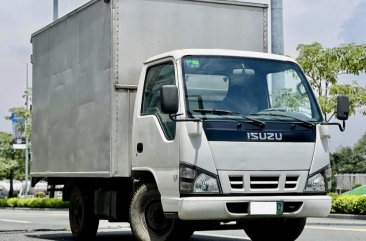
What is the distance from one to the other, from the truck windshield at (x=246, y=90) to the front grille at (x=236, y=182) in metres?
0.66

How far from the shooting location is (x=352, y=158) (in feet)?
280

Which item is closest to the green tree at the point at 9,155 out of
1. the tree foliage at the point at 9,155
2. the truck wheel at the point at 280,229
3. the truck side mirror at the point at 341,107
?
the tree foliage at the point at 9,155

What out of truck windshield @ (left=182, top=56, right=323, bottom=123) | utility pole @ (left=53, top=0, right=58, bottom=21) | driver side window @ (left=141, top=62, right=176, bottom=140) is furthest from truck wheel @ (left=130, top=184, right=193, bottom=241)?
utility pole @ (left=53, top=0, right=58, bottom=21)

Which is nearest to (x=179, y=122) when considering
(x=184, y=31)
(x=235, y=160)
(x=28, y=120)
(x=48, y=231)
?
(x=235, y=160)

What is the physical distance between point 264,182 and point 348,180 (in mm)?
45070

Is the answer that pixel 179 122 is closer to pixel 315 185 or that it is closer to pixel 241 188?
pixel 241 188

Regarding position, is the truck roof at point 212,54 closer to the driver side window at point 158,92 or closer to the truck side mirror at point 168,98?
the driver side window at point 158,92

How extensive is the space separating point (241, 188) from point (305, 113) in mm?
1233

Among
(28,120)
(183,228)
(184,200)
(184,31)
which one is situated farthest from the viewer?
(28,120)

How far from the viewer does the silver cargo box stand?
959cm

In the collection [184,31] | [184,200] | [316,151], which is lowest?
[184,200]

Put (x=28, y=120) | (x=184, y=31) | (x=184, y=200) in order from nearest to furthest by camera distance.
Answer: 1. (x=184, y=200)
2. (x=184, y=31)
3. (x=28, y=120)

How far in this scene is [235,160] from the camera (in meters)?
8.12

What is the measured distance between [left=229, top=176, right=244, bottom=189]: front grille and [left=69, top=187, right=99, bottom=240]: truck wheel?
11.4 ft
